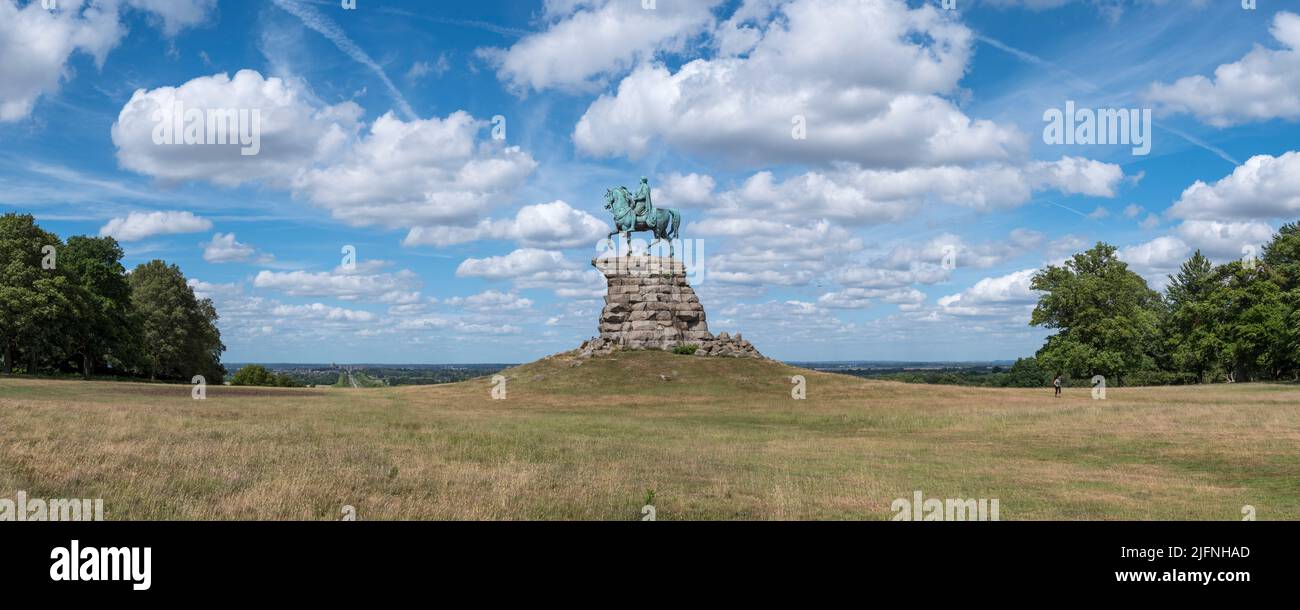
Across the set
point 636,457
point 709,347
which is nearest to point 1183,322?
point 709,347

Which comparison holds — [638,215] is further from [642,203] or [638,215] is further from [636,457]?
[636,457]

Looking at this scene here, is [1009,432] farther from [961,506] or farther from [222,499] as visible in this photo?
[222,499]

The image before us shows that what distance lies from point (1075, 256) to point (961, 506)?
68.8 metres

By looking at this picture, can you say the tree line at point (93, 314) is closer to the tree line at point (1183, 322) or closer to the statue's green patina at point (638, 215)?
the statue's green patina at point (638, 215)

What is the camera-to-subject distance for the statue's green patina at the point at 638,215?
6178cm

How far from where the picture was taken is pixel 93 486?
47.3 feet

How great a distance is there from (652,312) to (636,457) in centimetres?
3952

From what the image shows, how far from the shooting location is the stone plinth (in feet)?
200

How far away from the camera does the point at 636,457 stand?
73.1ft

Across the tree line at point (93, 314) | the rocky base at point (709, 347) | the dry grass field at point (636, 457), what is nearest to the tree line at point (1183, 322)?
the dry grass field at point (636, 457)

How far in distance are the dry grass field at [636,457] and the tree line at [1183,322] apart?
22099 mm

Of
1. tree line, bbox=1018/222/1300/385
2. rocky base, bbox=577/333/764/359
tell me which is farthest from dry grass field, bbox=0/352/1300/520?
tree line, bbox=1018/222/1300/385

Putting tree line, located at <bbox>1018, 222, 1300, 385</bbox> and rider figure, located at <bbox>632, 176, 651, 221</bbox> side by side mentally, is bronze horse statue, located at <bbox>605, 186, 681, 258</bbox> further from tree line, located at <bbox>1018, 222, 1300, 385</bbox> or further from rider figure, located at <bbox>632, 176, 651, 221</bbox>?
tree line, located at <bbox>1018, 222, 1300, 385</bbox>
